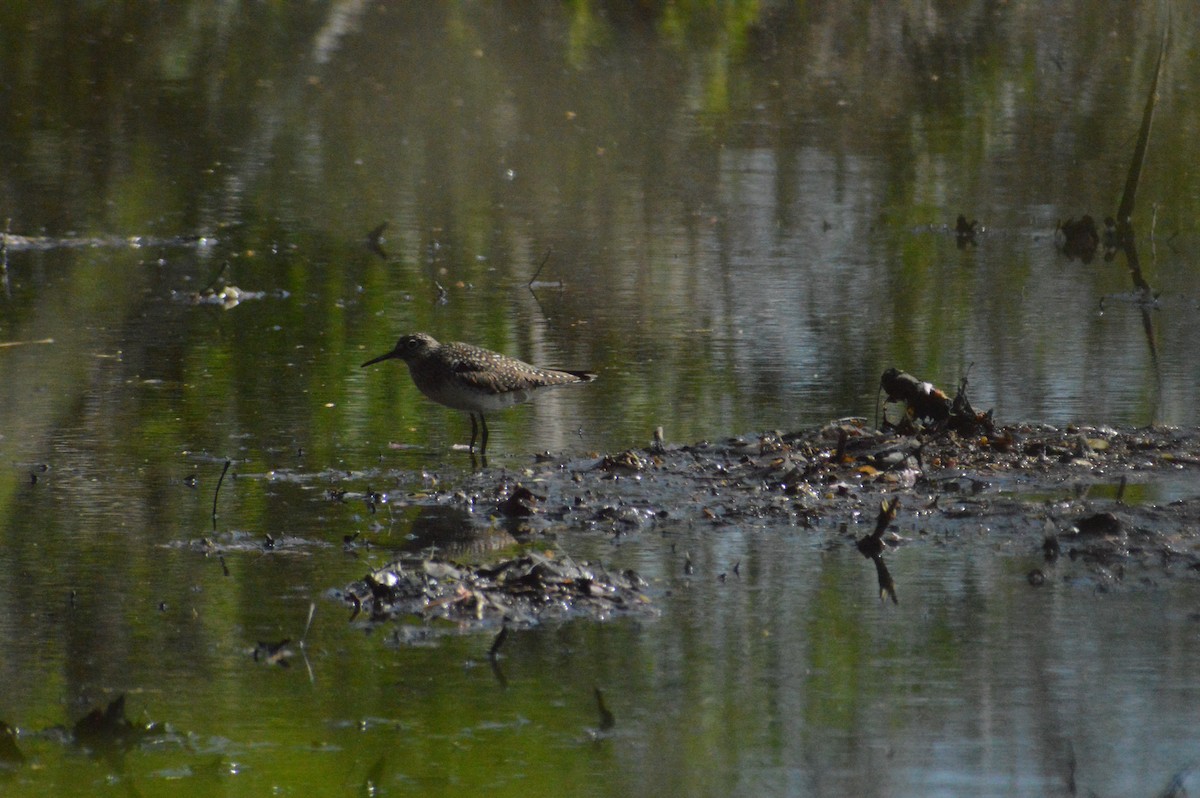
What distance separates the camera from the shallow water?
5758 mm

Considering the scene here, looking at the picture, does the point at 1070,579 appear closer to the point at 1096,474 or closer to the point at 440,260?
the point at 1096,474

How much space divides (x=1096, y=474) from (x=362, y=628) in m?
3.60

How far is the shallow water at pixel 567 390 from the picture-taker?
5758 millimetres

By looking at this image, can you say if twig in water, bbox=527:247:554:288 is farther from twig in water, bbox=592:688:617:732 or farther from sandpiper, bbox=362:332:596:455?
twig in water, bbox=592:688:617:732

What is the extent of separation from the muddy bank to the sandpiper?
0.79m

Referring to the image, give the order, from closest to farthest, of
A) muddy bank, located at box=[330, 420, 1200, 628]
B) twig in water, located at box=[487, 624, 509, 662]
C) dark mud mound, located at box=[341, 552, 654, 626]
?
twig in water, located at box=[487, 624, 509, 662]
dark mud mound, located at box=[341, 552, 654, 626]
muddy bank, located at box=[330, 420, 1200, 628]

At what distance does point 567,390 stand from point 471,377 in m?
1.50

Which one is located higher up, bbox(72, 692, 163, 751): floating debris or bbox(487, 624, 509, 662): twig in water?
bbox(72, 692, 163, 751): floating debris

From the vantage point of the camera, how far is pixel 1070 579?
7227 mm

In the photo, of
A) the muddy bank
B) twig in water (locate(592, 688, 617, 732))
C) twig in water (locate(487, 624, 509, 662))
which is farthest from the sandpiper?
twig in water (locate(592, 688, 617, 732))

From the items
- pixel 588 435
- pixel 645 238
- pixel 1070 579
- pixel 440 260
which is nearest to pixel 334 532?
pixel 588 435

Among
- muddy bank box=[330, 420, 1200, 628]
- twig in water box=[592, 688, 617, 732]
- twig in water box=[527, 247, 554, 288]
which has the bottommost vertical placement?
twig in water box=[527, 247, 554, 288]

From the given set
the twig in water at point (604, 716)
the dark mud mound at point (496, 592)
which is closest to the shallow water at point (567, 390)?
the twig in water at point (604, 716)

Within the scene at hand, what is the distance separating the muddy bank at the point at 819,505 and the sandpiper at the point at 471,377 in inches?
31.1
